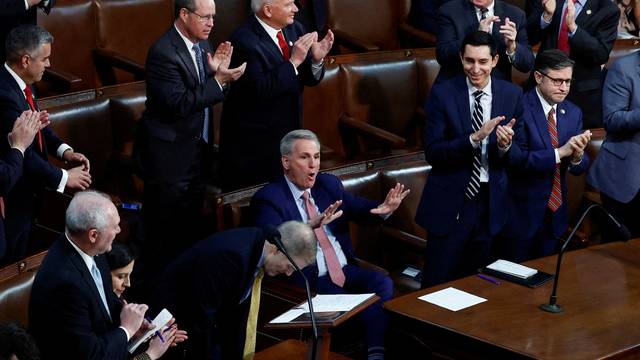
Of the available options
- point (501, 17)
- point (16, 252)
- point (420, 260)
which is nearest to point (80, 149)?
point (16, 252)

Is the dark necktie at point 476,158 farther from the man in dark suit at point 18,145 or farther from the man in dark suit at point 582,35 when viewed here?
Answer: the man in dark suit at point 18,145

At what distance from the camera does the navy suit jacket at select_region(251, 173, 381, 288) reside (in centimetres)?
325

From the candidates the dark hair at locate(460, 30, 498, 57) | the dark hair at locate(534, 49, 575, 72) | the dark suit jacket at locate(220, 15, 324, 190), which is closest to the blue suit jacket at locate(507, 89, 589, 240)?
the dark hair at locate(534, 49, 575, 72)

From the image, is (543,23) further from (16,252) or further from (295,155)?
(16,252)

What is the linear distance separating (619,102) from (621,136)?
0.13 meters

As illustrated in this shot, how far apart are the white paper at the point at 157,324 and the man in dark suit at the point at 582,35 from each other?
214cm

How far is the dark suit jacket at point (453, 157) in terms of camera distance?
3393mm

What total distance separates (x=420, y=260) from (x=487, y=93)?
0.69m

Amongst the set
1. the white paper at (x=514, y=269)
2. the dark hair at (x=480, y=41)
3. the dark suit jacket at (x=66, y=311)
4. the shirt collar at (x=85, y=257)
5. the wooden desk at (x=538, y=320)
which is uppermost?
the dark hair at (x=480, y=41)

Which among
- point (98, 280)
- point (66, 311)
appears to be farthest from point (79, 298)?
point (98, 280)

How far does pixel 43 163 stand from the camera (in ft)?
10.3

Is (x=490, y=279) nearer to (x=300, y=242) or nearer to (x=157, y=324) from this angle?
(x=300, y=242)

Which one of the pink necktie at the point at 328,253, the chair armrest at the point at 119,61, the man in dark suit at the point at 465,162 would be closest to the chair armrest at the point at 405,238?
the man in dark suit at the point at 465,162

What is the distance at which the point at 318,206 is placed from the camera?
11.1 feet
